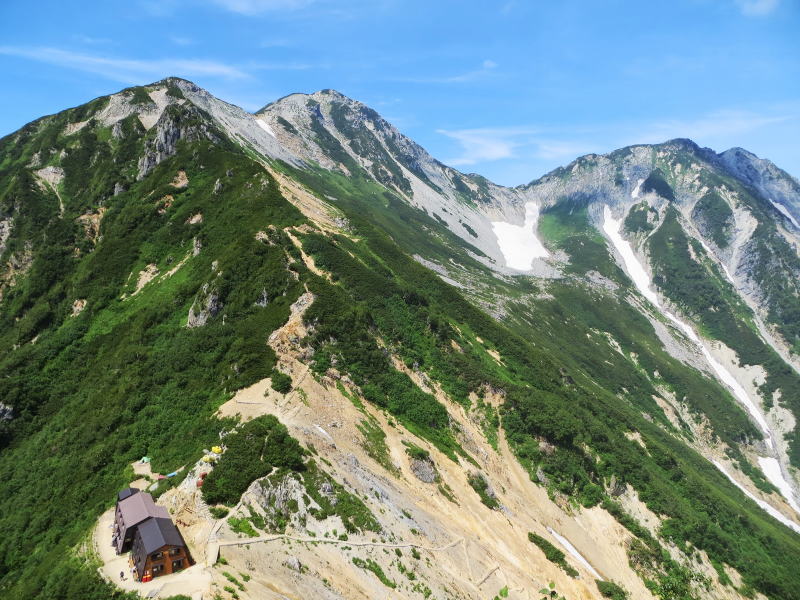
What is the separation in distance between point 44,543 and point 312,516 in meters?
22.5

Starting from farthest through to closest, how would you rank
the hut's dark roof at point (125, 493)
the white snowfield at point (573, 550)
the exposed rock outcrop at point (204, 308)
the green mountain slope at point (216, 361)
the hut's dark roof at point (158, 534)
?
the exposed rock outcrop at point (204, 308), the white snowfield at point (573, 550), the green mountain slope at point (216, 361), the hut's dark roof at point (125, 493), the hut's dark roof at point (158, 534)

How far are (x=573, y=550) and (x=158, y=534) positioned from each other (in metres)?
50.4

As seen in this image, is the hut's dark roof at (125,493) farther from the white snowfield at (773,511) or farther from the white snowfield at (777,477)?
the white snowfield at (777,477)

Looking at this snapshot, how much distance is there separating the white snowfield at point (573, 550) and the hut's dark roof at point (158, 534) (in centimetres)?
4725

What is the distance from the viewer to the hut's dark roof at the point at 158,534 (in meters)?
27.1

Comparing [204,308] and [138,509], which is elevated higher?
[204,308]

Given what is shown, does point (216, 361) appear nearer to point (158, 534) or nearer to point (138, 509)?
point (138, 509)

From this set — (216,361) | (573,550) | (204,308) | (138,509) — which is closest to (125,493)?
(138,509)

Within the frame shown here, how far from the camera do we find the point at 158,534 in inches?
1093

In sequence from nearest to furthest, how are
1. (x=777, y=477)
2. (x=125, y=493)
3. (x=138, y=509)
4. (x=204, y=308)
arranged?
(x=138, y=509) → (x=125, y=493) → (x=204, y=308) → (x=777, y=477)

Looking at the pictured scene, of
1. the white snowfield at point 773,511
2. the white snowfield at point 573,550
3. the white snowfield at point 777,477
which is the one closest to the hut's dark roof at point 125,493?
the white snowfield at point 573,550

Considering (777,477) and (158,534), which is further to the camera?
(777,477)

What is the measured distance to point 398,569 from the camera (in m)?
37.7

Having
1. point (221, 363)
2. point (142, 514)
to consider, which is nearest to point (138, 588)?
point (142, 514)
